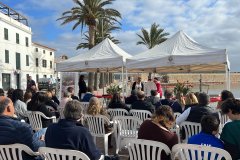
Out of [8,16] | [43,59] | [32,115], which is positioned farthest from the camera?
[43,59]

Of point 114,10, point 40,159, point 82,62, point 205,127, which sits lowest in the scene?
point 40,159

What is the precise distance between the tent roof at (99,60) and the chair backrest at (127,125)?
4338 mm

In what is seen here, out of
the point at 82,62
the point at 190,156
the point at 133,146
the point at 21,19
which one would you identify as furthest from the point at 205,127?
the point at 21,19

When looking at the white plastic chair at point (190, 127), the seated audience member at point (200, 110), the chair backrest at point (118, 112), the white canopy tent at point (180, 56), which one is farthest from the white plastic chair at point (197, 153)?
the white canopy tent at point (180, 56)

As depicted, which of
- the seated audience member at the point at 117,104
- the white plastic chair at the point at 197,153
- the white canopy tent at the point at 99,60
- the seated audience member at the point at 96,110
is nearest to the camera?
the white plastic chair at the point at 197,153

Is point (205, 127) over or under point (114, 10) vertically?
under

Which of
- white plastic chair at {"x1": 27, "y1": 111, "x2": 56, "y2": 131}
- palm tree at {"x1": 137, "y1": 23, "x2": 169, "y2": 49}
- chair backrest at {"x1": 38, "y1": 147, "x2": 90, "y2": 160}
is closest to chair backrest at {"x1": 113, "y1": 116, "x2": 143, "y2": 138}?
white plastic chair at {"x1": 27, "y1": 111, "x2": 56, "y2": 131}

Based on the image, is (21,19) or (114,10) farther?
(21,19)

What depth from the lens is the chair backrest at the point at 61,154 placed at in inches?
131

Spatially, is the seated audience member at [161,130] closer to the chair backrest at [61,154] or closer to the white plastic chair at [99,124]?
the chair backrest at [61,154]

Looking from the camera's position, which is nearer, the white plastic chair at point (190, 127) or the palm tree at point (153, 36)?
the white plastic chair at point (190, 127)

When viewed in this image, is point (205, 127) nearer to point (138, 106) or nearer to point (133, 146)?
point (133, 146)

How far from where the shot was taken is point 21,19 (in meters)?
45.2

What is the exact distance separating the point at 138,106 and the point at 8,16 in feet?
122
